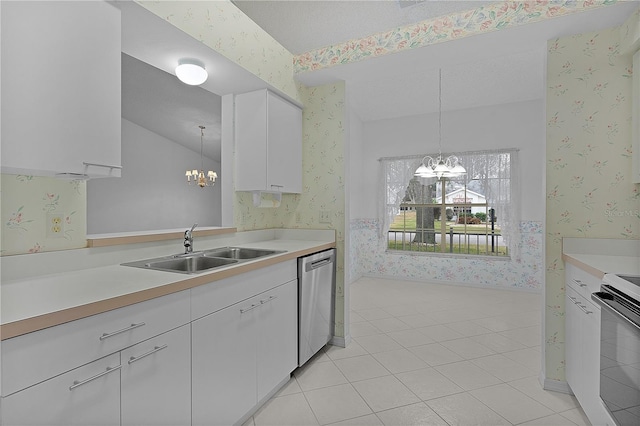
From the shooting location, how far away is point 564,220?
2127 millimetres

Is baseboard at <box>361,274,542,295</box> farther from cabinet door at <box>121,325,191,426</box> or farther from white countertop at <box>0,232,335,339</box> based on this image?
cabinet door at <box>121,325,191,426</box>

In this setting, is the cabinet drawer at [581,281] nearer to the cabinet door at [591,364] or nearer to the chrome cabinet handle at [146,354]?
the cabinet door at [591,364]

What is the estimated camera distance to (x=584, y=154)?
6.79ft

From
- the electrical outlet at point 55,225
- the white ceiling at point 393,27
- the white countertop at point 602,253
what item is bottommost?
the white countertop at point 602,253

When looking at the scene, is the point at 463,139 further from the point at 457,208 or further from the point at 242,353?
the point at 242,353

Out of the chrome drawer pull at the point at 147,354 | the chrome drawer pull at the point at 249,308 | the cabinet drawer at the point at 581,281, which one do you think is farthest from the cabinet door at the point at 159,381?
the cabinet drawer at the point at 581,281

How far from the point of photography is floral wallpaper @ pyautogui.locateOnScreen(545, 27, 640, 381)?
1984mm

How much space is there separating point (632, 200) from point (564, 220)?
37 centimetres

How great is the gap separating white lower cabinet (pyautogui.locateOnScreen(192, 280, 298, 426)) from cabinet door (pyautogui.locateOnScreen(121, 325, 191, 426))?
2.3 inches

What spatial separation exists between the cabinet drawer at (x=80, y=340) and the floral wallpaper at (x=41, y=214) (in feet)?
2.17

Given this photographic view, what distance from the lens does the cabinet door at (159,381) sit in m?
1.13

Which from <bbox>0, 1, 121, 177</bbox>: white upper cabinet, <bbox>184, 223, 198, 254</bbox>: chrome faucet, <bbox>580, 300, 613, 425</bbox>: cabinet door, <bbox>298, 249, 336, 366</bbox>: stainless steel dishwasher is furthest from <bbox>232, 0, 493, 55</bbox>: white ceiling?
<bbox>580, 300, 613, 425</bbox>: cabinet door

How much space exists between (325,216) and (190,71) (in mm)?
1578

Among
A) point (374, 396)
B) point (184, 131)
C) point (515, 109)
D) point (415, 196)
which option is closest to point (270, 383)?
point (374, 396)
